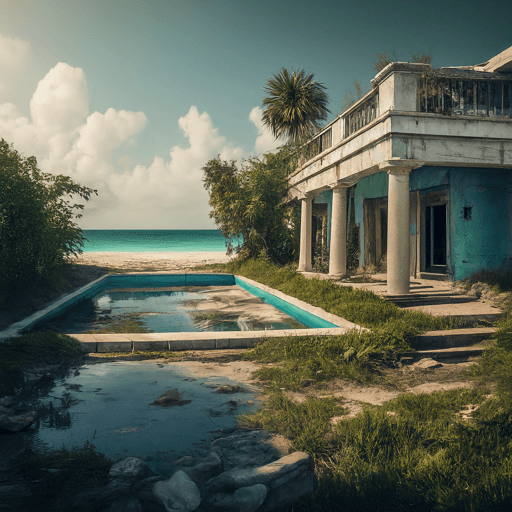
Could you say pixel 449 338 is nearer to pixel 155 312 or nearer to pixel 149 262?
pixel 155 312

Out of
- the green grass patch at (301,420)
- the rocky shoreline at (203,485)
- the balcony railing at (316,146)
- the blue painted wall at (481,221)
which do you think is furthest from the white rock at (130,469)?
the balcony railing at (316,146)

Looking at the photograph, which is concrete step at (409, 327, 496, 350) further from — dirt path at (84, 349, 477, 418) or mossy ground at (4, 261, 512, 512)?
dirt path at (84, 349, 477, 418)

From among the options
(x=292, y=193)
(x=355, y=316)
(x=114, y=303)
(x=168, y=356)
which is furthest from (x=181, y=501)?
(x=292, y=193)

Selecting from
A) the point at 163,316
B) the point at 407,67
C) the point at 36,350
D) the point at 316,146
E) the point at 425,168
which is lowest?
the point at 163,316

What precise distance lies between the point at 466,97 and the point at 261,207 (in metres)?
8.89

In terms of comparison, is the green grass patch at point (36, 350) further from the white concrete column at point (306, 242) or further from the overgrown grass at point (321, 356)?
the white concrete column at point (306, 242)

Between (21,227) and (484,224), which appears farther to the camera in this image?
(484,224)

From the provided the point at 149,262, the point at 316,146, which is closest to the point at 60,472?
the point at 316,146

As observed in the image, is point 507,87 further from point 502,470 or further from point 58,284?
point 58,284

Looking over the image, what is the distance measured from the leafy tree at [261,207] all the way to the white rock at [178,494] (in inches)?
554

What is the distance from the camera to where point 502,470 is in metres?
2.98

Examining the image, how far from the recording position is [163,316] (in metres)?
10.5

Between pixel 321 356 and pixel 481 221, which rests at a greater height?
→ pixel 481 221

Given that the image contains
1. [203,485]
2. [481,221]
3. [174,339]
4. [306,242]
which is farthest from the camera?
[306,242]
